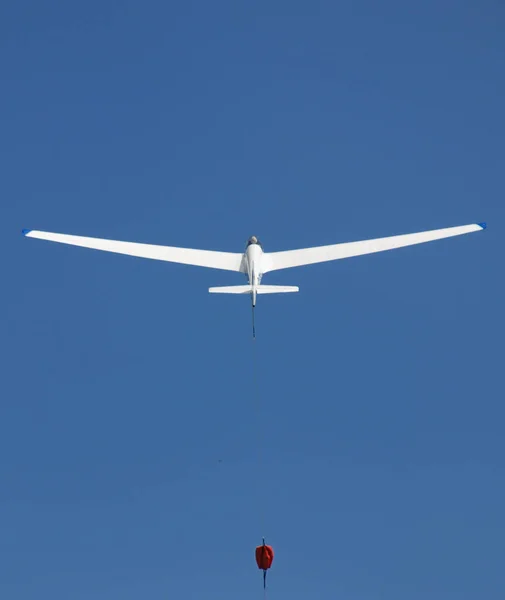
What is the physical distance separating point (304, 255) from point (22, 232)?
15.3 meters

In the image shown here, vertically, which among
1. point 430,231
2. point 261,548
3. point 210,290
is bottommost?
point 261,548

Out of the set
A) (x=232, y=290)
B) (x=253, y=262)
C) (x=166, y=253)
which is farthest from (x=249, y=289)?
(x=166, y=253)

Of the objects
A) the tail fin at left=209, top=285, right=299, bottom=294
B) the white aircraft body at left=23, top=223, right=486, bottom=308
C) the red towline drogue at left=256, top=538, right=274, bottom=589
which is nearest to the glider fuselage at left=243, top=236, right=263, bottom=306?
the white aircraft body at left=23, top=223, right=486, bottom=308

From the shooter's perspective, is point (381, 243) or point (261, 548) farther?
point (381, 243)

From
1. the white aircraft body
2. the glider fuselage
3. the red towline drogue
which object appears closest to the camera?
the red towline drogue

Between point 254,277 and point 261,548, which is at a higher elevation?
point 254,277

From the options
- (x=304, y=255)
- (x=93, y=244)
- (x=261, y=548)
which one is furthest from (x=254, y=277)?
(x=261, y=548)

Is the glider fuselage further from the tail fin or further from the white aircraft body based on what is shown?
the tail fin

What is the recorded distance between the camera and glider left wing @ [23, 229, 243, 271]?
74.8 meters

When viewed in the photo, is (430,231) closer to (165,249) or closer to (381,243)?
(381,243)

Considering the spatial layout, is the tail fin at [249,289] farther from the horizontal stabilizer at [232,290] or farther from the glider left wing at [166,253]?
the glider left wing at [166,253]

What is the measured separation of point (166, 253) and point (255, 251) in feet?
16.8

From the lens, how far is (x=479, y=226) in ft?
245

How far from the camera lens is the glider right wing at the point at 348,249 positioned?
244 ft
